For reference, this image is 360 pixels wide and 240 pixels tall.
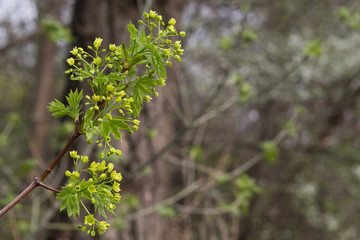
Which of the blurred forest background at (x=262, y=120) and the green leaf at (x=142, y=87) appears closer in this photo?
the green leaf at (x=142, y=87)

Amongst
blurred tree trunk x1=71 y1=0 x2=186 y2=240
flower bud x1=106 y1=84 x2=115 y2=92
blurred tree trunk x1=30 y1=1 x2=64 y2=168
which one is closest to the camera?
flower bud x1=106 y1=84 x2=115 y2=92

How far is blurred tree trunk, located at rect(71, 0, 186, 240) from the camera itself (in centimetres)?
366

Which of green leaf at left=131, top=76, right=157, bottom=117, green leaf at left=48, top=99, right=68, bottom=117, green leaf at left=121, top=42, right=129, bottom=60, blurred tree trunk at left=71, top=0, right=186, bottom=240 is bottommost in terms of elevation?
green leaf at left=48, top=99, right=68, bottom=117

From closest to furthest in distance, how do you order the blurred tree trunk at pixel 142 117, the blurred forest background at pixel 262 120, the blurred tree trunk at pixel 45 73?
the blurred tree trunk at pixel 142 117 < the blurred forest background at pixel 262 120 < the blurred tree trunk at pixel 45 73

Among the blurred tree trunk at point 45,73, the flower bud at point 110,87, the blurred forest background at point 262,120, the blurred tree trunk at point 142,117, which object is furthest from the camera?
the blurred tree trunk at point 45,73

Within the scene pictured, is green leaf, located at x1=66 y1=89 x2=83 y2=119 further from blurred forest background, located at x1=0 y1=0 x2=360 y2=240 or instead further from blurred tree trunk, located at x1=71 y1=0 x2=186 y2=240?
blurred forest background, located at x1=0 y1=0 x2=360 y2=240

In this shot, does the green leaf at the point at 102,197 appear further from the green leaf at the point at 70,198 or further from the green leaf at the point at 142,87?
the green leaf at the point at 142,87

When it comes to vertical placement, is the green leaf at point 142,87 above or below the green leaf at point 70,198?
above

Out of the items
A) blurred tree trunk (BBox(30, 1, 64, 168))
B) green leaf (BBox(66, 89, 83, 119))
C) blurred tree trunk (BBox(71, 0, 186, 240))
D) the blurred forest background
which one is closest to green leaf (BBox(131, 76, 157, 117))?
green leaf (BBox(66, 89, 83, 119))

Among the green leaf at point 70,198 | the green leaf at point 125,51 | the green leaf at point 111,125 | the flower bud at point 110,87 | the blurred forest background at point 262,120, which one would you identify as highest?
the blurred forest background at point 262,120

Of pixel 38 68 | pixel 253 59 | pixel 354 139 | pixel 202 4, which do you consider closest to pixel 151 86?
pixel 253 59

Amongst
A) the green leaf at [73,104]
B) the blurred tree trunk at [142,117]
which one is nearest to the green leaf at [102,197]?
the green leaf at [73,104]

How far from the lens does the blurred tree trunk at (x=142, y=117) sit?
3660 millimetres

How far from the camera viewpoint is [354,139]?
336 inches
